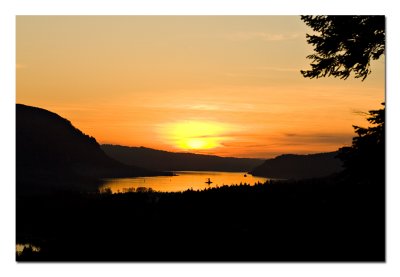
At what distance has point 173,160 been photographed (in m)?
15.6

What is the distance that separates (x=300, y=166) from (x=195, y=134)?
2615 millimetres

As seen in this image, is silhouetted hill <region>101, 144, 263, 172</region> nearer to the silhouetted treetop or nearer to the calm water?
the calm water

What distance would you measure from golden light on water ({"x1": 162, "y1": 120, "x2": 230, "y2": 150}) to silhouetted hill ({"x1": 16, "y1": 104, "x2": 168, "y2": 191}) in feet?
5.66

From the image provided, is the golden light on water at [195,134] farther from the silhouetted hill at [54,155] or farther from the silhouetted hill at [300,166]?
the silhouetted hill at [54,155]

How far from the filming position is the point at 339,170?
1312cm

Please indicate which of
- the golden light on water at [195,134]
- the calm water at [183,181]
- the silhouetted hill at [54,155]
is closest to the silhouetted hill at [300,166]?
the calm water at [183,181]

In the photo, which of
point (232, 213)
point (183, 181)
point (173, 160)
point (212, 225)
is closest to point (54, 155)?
point (173, 160)

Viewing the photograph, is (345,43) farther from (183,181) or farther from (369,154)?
(183,181)

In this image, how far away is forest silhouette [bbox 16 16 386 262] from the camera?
36.9ft

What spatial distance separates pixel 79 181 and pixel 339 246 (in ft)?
23.1

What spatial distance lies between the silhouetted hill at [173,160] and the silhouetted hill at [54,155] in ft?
1.04

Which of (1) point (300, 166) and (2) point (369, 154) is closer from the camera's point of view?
(2) point (369, 154)
